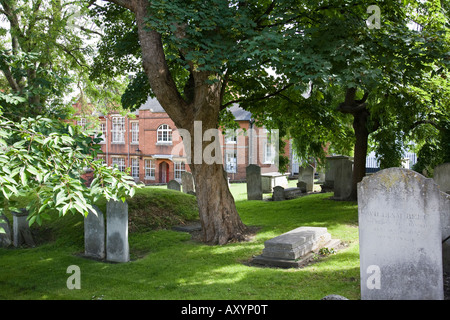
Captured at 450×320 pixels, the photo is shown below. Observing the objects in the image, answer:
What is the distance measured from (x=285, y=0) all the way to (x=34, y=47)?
30.3 ft

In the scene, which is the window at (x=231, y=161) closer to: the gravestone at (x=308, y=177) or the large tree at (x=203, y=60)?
the gravestone at (x=308, y=177)

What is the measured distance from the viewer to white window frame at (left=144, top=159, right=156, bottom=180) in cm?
4038

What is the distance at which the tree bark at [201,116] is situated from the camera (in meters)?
9.79

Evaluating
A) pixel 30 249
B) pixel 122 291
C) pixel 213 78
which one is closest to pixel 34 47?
pixel 30 249

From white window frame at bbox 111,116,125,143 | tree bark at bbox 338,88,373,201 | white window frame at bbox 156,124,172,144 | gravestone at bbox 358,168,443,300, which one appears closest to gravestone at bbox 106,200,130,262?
gravestone at bbox 358,168,443,300

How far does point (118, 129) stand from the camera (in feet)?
139

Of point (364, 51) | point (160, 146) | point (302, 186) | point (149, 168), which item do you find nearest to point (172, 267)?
point (364, 51)

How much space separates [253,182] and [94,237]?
9625 mm

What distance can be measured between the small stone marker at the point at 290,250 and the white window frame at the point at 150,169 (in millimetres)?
32407

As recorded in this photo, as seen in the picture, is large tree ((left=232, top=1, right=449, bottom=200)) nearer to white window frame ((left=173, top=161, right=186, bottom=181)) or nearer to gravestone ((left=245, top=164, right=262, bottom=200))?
gravestone ((left=245, top=164, right=262, bottom=200))

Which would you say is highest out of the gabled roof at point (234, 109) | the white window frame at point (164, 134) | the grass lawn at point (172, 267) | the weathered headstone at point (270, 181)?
the gabled roof at point (234, 109)

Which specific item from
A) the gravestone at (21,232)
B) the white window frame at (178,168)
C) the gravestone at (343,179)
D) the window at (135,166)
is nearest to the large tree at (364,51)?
the gravestone at (343,179)

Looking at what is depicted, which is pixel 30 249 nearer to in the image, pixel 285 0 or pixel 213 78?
pixel 213 78

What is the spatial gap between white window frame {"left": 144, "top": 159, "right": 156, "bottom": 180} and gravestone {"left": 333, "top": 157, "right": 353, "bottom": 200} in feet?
87.5
